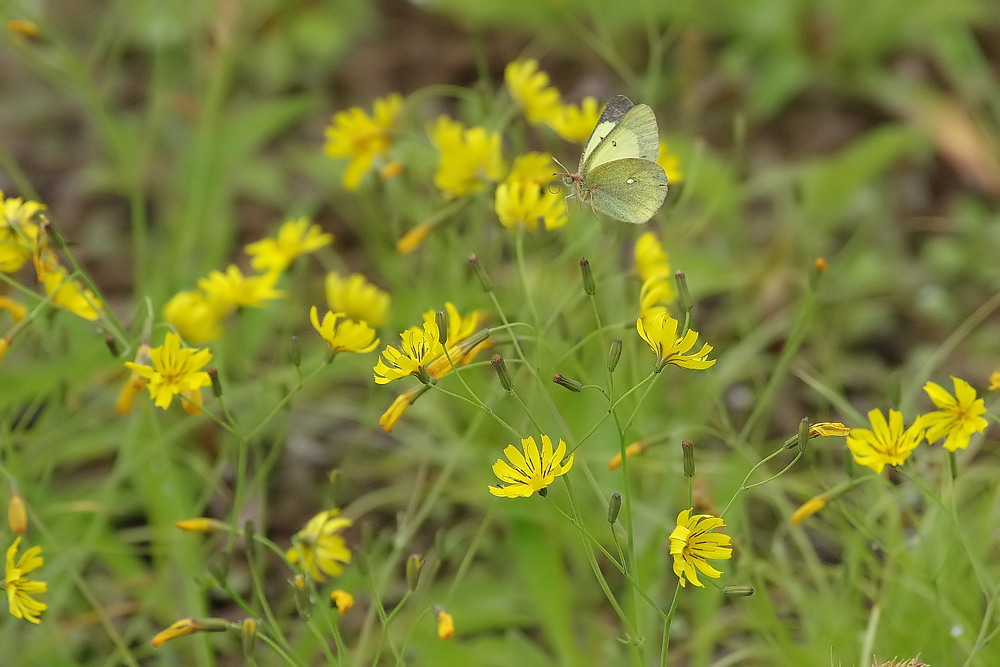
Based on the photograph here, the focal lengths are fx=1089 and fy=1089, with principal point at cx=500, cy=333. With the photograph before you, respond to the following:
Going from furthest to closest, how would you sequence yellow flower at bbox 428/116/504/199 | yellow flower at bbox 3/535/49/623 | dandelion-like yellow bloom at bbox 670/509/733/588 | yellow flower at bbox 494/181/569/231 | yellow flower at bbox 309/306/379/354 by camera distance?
yellow flower at bbox 428/116/504/199
yellow flower at bbox 494/181/569/231
yellow flower at bbox 309/306/379/354
yellow flower at bbox 3/535/49/623
dandelion-like yellow bloom at bbox 670/509/733/588

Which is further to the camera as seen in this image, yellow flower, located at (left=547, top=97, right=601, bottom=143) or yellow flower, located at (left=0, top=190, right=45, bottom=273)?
yellow flower, located at (left=547, top=97, right=601, bottom=143)

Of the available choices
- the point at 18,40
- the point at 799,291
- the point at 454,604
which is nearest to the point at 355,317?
the point at 454,604

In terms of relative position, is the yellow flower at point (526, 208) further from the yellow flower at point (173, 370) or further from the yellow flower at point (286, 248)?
the yellow flower at point (173, 370)

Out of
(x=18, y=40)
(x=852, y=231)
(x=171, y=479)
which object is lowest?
(x=852, y=231)

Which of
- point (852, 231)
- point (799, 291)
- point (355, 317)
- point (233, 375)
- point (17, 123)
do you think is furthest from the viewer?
point (17, 123)

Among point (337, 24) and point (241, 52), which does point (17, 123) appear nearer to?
point (241, 52)

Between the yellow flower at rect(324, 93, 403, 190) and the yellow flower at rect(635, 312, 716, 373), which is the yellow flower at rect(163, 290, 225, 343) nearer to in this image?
the yellow flower at rect(324, 93, 403, 190)

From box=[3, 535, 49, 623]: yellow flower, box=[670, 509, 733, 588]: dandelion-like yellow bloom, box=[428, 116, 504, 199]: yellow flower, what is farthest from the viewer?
box=[428, 116, 504, 199]: yellow flower

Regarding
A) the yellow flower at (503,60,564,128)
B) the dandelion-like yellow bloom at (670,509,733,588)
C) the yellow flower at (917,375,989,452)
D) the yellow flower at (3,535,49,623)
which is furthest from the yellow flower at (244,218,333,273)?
the yellow flower at (917,375,989,452)
